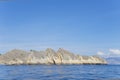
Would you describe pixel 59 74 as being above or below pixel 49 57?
below

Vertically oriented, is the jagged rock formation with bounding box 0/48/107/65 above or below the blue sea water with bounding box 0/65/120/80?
above

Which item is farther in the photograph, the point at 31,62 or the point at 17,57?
the point at 17,57

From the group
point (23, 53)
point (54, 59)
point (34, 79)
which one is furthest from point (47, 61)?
point (34, 79)

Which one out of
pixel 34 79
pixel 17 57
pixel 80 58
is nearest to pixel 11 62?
pixel 17 57

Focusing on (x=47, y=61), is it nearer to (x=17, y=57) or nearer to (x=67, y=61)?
(x=67, y=61)

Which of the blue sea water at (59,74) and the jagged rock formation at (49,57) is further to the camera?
the jagged rock formation at (49,57)

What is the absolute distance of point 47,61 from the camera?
182 meters

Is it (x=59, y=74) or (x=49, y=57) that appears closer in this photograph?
(x=59, y=74)

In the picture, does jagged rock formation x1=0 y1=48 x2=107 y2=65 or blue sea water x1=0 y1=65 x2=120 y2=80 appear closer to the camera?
blue sea water x1=0 y1=65 x2=120 y2=80

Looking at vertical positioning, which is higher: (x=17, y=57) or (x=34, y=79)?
(x=17, y=57)

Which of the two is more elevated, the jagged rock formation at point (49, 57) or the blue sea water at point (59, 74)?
the jagged rock formation at point (49, 57)

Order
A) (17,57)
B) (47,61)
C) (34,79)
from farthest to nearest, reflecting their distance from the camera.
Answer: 1. (17,57)
2. (47,61)
3. (34,79)

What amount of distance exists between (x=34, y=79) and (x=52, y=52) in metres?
151

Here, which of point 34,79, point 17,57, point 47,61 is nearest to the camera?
point 34,79
